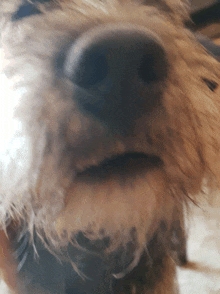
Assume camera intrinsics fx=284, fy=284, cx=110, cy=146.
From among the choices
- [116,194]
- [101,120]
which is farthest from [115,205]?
[101,120]

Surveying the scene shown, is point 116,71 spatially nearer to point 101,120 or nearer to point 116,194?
point 101,120

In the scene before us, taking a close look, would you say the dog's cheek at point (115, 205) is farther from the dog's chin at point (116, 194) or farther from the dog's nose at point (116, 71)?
the dog's nose at point (116, 71)

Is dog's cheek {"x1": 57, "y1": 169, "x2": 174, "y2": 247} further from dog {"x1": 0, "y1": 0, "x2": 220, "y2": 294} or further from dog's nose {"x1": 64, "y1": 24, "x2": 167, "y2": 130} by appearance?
dog's nose {"x1": 64, "y1": 24, "x2": 167, "y2": 130}

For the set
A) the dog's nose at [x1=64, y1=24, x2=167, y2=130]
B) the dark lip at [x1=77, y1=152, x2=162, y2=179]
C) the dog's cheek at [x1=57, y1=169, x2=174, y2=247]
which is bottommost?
the dog's cheek at [x1=57, y1=169, x2=174, y2=247]

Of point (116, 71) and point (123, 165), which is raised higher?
point (116, 71)

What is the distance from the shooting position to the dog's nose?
0.40 meters

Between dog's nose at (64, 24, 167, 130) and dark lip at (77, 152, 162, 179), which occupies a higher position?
dog's nose at (64, 24, 167, 130)

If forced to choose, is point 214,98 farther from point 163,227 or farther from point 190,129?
point 163,227

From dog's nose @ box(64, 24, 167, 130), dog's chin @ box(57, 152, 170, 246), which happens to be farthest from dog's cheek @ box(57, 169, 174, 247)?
dog's nose @ box(64, 24, 167, 130)

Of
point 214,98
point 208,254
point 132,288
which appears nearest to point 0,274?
point 132,288

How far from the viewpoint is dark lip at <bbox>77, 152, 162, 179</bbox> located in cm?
44

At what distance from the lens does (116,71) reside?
41cm

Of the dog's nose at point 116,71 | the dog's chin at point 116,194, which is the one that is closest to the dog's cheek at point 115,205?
the dog's chin at point 116,194

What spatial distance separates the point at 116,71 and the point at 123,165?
5.8 inches
